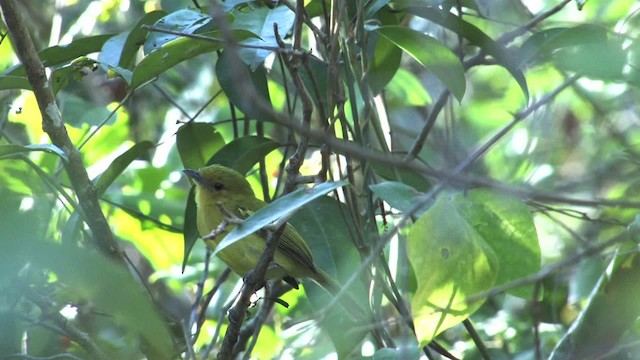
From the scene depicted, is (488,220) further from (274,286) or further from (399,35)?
(274,286)

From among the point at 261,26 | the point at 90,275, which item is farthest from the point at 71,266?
the point at 261,26

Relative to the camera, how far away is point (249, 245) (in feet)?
14.4

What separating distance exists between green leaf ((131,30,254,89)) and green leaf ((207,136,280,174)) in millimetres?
544

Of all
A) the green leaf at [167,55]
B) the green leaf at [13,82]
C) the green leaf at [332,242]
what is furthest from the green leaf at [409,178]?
the green leaf at [13,82]

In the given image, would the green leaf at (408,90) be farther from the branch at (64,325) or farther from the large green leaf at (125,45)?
the branch at (64,325)

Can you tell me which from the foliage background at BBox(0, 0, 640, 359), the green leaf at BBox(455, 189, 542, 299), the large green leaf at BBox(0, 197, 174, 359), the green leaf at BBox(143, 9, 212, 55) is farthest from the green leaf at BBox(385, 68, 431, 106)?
A: the large green leaf at BBox(0, 197, 174, 359)

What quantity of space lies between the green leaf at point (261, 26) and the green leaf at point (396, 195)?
24.0 inches

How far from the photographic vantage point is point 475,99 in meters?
6.59

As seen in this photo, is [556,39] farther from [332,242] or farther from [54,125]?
[54,125]

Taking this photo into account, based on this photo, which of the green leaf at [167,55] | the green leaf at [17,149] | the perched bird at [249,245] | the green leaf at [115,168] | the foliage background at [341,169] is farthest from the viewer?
the perched bird at [249,245]

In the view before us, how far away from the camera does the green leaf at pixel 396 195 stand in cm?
280

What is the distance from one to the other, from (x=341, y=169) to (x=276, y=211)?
1.33 m

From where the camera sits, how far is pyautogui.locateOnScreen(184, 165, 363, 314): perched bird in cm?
429

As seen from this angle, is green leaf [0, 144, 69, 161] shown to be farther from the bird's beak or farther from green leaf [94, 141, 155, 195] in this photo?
the bird's beak
